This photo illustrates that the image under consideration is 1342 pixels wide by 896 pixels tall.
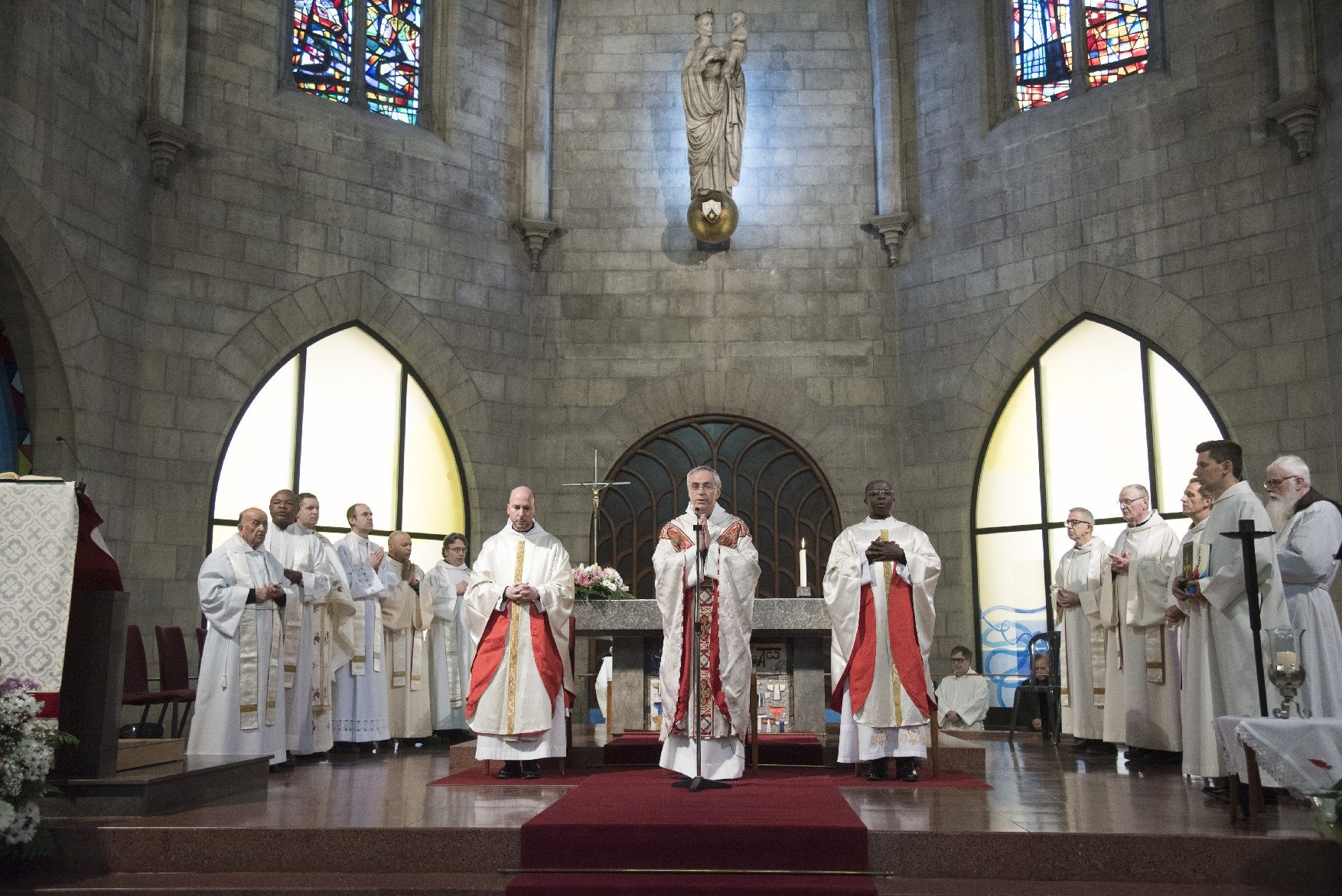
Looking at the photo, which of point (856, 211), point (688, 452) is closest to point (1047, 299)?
point (856, 211)

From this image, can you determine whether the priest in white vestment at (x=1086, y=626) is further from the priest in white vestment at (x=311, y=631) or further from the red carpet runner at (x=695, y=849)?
the priest in white vestment at (x=311, y=631)

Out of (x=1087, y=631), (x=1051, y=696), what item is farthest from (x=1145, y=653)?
(x=1051, y=696)

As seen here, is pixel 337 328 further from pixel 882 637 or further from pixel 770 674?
pixel 882 637

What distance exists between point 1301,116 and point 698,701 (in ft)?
25.0

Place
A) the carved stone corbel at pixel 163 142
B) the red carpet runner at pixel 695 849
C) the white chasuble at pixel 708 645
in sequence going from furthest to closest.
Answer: the carved stone corbel at pixel 163 142
the white chasuble at pixel 708 645
the red carpet runner at pixel 695 849

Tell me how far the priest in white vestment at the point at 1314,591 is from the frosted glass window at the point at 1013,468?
5686 mm

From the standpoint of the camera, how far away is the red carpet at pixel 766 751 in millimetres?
7543

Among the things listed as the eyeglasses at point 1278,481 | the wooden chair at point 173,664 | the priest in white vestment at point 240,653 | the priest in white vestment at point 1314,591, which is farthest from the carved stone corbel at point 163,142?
the priest in white vestment at point 1314,591

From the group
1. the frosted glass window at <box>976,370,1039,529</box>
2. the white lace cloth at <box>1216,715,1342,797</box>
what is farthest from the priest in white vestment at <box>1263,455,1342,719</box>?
the frosted glass window at <box>976,370,1039,529</box>

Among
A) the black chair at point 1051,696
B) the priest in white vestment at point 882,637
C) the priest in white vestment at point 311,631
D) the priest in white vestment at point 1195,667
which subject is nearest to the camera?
the priest in white vestment at point 1195,667

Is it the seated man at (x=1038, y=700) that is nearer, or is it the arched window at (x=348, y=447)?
the seated man at (x=1038, y=700)

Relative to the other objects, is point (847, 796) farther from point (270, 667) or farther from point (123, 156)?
point (123, 156)

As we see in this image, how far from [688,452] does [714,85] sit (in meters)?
3.78

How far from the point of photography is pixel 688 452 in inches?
507
